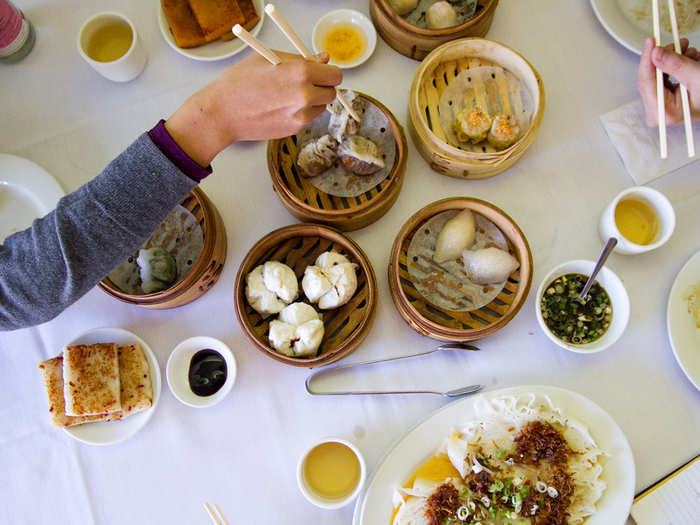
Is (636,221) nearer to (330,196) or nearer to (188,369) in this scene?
(330,196)

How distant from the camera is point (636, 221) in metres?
1.43

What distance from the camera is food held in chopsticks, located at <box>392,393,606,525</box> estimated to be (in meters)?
1.18

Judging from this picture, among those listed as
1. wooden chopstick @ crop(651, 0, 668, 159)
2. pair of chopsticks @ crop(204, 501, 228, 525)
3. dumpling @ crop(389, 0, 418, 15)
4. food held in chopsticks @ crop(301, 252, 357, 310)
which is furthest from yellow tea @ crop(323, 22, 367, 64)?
pair of chopsticks @ crop(204, 501, 228, 525)

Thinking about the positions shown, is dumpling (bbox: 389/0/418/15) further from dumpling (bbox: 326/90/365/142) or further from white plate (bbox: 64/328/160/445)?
white plate (bbox: 64/328/160/445)

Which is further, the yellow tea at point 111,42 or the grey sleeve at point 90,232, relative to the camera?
the yellow tea at point 111,42

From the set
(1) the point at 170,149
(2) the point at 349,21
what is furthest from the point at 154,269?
(2) the point at 349,21

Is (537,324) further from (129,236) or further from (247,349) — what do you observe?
(129,236)

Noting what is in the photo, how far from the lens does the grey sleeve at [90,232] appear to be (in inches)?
42.2

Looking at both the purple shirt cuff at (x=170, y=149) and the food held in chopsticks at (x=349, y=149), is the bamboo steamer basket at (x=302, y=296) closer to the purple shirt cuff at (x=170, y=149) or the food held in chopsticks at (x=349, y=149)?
the food held in chopsticks at (x=349, y=149)

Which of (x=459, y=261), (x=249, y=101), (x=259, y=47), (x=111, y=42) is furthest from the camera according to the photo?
(x=111, y=42)

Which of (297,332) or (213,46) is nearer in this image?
(297,332)

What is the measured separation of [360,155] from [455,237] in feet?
1.14

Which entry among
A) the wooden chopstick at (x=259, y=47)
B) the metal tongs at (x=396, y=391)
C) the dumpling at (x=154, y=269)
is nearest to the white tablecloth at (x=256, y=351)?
the metal tongs at (x=396, y=391)

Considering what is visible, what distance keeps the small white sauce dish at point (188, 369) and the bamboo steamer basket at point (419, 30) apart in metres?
1.04
